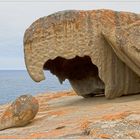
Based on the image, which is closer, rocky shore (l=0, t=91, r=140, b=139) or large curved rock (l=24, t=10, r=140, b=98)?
rocky shore (l=0, t=91, r=140, b=139)

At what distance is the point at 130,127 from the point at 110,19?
429 cm

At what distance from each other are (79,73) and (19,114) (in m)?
3.89

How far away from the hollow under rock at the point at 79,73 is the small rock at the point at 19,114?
3079 mm

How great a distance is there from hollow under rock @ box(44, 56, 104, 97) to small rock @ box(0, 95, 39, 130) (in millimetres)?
3079

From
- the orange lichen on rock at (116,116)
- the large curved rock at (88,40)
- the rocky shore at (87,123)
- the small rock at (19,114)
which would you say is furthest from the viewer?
the large curved rock at (88,40)

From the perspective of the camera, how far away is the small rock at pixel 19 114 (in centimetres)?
1063

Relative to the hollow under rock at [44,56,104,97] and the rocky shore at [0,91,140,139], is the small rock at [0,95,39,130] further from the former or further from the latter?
the hollow under rock at [44,56,104,97]

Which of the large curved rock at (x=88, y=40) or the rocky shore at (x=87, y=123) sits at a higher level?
the large curved rock at (x=88, y=40)

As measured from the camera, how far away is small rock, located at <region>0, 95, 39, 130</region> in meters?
10.6

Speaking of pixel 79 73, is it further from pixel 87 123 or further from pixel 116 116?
pixel 87 123

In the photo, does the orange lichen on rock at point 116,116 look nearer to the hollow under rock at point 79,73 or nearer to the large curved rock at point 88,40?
the large curved rock at point 88,40

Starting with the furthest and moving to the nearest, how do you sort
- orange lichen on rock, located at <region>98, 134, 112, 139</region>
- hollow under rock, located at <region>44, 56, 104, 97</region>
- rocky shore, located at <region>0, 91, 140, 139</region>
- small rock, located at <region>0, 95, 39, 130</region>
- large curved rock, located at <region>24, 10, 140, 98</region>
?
hollow under rock, located at <region>44, 56, 104, 97</region> → large curved rock, located at <region>24, 10, 140, 98</region> → small rock, located at <region>0, 95, 39, 130</region> → rocky shore, located at <region>0, 91, 140, 139</region> → orange lichen on rock, located at <region>98, 134, 112, 139</region>

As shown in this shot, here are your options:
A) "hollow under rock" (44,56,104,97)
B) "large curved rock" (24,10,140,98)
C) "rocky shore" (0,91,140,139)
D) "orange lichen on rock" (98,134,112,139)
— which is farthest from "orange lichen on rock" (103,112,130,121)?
"hollow under rock" (44,56,104,97)

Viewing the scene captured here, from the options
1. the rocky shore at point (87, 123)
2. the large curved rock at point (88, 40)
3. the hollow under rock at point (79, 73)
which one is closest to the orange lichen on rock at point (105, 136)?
the rocky shore at point (87, 123)
